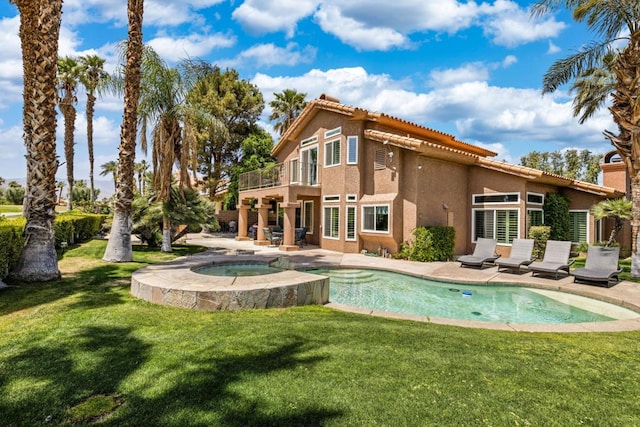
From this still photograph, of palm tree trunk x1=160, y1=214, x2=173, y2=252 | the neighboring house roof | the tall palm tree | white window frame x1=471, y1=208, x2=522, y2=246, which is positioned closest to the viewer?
white window frame x1=471, y1=208, x2=522, y2=246

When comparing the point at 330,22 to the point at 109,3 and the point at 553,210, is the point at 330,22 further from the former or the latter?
the point at 553,210

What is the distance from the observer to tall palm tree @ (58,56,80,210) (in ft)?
94.6

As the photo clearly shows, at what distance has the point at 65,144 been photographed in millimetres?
30781

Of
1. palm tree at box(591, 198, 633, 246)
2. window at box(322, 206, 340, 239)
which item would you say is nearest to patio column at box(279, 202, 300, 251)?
window at box(322, 206, 340, 239)

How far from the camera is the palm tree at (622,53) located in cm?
1227

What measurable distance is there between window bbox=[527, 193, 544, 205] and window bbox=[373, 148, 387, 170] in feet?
23.1

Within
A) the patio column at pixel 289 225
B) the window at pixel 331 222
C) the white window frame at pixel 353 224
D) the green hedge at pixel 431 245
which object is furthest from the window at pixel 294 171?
the green hedge at pixel 431 245

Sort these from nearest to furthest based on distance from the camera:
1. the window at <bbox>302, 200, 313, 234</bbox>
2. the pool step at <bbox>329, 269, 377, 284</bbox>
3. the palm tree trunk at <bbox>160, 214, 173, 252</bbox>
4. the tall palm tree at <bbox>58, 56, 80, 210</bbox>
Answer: the pool step at <bbox>329, 269, 377, 284</bbox> → the palm tree trunk at <bbox>160, 214, 173, 252</bbox> → the window at <bbox>302, 200, 313, 234</bbox> → the tall palm tree at <bbox>58, 56, 80, 210</bbox>

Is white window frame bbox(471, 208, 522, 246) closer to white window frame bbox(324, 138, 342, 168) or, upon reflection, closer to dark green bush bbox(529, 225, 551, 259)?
dark green bush bbox(529, 225, 551, 259)

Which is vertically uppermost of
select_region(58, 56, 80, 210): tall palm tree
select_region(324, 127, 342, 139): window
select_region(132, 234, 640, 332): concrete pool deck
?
select_region(58, 56, 80, 210): tall palm tree

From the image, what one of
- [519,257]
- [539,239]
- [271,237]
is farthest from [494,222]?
[271,237]

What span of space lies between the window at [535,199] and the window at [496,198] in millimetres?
675

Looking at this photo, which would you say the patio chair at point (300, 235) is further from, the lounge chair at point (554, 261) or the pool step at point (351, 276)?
the lounge chair at point (554, 261)

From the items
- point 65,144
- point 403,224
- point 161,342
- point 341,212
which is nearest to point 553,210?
point 403,224
